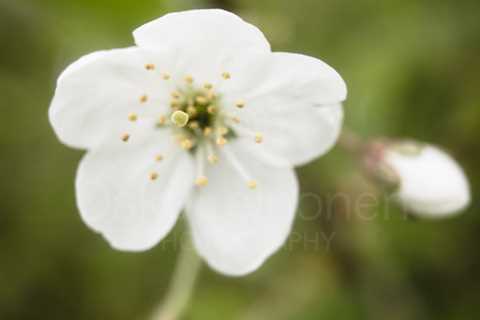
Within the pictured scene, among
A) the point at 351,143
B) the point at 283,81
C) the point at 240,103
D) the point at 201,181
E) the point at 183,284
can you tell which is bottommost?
the point at 183,284

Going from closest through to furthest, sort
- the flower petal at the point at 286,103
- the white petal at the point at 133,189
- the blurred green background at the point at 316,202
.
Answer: the flower petal at the point at 286,103, the white petal at the point at 133,189, the blurred green background at the point at 316,202

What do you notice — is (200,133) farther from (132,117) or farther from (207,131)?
(132,117)

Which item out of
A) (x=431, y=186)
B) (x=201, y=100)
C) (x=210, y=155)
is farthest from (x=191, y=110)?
(x=431, y=186)

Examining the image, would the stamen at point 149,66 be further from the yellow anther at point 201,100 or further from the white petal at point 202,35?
the yellow anther at point 201,100

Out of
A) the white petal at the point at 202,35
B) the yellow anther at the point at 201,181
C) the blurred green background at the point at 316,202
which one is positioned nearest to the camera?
the white petal at the point at 202,35

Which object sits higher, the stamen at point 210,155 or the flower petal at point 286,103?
the flower petal at point 286,103

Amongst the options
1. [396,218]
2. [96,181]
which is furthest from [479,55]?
[96,181]

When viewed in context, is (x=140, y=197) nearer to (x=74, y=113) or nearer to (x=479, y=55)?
(x=74, y=113)

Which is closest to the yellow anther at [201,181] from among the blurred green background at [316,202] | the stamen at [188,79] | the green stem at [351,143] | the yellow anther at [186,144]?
the yellow anther at [186,144]
